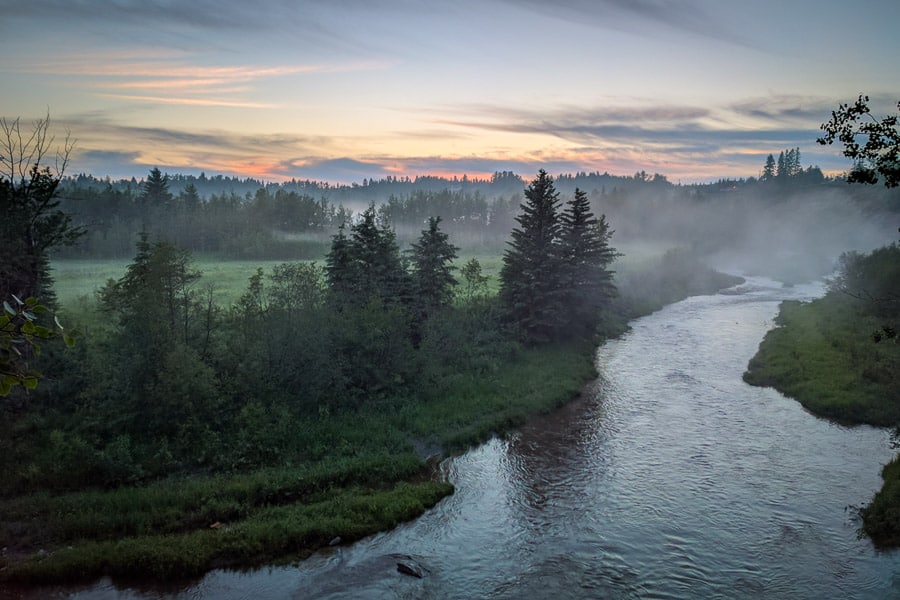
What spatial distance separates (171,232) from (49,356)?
7329 centimetres

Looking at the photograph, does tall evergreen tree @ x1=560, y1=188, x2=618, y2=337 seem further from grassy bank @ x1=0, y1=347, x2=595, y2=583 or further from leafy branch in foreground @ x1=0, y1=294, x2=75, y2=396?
leafy branch in foreground @ x1=0, y1=294, x2=75, y2=396

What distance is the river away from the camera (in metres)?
15.7

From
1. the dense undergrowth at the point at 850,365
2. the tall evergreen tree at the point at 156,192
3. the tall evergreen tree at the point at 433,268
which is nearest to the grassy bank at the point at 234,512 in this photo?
the dense undergrowth at the point at 850,365

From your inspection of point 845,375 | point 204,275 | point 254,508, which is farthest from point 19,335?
point 204,275

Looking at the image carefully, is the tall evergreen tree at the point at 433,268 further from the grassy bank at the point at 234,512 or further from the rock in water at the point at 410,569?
the rock in water at the point at 410,569

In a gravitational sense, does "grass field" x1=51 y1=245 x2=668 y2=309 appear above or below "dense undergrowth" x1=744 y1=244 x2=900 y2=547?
above

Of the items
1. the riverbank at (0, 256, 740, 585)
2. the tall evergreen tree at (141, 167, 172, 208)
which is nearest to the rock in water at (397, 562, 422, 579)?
the riverbank at (0, 256, 740, 585)

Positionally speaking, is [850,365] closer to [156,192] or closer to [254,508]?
[254,508]

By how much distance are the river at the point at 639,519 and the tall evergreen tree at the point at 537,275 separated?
12138 mm

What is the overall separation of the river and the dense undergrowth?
1026 mm

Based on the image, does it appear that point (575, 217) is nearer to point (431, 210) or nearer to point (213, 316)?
point (213, 316)

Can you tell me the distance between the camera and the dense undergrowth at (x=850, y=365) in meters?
20.0

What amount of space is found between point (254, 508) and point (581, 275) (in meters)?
32.7

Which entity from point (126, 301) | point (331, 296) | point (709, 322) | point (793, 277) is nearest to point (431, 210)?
point (793, 277)
